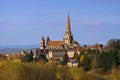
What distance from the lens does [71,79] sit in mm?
37031

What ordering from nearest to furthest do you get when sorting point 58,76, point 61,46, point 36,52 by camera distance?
point 58,76 → point 36,52 → point 61,46

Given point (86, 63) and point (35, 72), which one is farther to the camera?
point (86, 63)

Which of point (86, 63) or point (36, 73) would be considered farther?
point (86, 63)

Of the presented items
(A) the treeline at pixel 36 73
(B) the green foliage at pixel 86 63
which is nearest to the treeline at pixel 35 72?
(A) the treeline at pixel 36 73

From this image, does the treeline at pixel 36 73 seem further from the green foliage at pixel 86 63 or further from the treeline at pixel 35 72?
the green foliage at pixel 86 63

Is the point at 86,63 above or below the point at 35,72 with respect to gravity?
above

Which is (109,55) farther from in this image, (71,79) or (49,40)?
(49,40)

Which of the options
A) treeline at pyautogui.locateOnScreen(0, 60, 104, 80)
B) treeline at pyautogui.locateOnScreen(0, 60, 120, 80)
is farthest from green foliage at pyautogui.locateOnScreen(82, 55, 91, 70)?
treeline at pyautogui.locateOnScreen(0, 60, 104, 80)

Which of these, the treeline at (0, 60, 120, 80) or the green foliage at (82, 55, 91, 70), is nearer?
the treeline at (0, 60, 120, 80)

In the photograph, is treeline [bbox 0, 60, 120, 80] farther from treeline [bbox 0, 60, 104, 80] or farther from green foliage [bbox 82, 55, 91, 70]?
green foliage [bbox 82, 55, 91, 70]

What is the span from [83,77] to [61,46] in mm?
84399

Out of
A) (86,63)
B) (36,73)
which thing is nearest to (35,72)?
(36,73)

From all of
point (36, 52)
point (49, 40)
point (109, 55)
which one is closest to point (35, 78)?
point (109, 55)

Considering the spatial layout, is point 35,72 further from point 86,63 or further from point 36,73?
point 86,63
